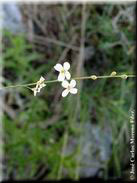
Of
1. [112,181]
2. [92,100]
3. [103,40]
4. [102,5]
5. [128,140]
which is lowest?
[112,181]

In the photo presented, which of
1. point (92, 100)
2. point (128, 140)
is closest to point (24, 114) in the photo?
point (92, 100)

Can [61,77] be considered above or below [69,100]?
below

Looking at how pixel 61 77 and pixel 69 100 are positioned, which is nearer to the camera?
pixel 61 77

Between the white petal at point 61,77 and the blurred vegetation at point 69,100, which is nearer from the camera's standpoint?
the white petal at point 61,77

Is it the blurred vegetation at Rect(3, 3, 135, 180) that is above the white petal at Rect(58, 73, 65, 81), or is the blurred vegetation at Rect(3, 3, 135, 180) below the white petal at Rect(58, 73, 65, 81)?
above

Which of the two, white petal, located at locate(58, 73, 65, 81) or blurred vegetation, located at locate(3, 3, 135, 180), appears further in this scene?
blurred vegetation, located at locate(3, 3, 135, 180)

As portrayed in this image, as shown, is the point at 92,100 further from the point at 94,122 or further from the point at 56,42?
the point at 56,42

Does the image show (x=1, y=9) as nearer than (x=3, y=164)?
No

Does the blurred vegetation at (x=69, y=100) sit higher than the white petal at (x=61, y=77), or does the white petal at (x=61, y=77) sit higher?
the blurred vegetation at (x=69, y=100)
